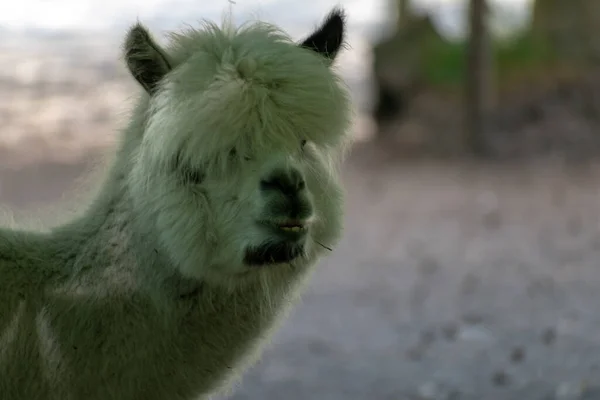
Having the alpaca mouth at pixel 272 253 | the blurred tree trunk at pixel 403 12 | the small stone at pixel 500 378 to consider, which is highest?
the alpaca mouth at pixel 272 253

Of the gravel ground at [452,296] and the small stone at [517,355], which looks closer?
the gravel ground at [452,296]

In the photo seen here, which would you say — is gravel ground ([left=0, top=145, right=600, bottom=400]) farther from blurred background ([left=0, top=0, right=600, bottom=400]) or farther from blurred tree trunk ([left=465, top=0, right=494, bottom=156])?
blurred tree trunk ([left=465, top=0, right=494, bottom=156])

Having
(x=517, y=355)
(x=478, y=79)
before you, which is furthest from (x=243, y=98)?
(x=478, y=79)

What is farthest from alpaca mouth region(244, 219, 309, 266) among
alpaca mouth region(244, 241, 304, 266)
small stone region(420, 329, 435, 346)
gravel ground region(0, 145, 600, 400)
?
small stone region(420, 329, 435, 346)

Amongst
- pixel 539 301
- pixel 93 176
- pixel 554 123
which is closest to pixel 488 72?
pixel 554 123

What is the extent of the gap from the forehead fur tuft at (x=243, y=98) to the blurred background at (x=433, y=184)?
Result: 34 centimetres

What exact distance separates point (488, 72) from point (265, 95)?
1028 cm

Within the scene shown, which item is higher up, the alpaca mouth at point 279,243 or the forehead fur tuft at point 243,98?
the forehead fur tuft at point 243,98

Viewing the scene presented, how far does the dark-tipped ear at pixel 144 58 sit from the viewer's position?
118 inches

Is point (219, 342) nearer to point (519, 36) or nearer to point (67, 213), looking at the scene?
point (67, 213)

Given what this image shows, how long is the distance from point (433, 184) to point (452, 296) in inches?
166

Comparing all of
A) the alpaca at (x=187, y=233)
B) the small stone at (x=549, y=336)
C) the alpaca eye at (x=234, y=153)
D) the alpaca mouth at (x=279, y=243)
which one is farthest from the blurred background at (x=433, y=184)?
the alpaca mouth at (x=279, y=243)

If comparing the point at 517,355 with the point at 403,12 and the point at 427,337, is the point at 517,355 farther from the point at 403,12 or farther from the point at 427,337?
the point at 403,12

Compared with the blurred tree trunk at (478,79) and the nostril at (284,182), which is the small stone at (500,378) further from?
the blurred tree trunk at (478,79)
